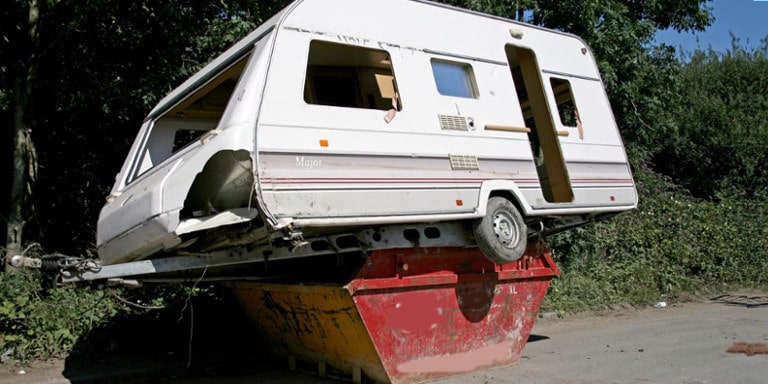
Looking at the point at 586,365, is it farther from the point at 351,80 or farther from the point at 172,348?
the point at 172,348

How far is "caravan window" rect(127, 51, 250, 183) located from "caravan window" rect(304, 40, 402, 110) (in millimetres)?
700

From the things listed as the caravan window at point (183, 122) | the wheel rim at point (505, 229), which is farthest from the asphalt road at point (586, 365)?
the caravan window at point (183, 122)

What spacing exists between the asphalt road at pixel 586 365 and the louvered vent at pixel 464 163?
1934 mm

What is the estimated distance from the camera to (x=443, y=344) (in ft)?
21.4

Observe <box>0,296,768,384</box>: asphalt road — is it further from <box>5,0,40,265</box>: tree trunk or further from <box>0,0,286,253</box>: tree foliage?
<box>0,0,286,253</box>: tree foliage

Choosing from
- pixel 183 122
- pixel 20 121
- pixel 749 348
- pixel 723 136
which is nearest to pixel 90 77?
pixel 20 121

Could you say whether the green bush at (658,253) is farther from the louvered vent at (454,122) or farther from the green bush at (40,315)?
the green bush at (40,315)

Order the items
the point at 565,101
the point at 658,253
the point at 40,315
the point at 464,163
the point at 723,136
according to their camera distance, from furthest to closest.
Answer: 1. the point at 723,136
2. the point at 658,253
3. the point at 565,101
4. the point at 40,315
5. the point at 464,163

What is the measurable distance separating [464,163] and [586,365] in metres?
2.54

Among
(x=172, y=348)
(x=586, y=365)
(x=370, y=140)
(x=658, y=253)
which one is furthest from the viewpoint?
(x=658, y=253)

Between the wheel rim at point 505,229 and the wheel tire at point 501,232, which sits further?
the wheel rim at point 505,229

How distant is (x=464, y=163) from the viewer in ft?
20.5

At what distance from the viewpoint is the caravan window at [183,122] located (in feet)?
21.6

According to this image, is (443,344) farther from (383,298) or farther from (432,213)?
(432,213)
